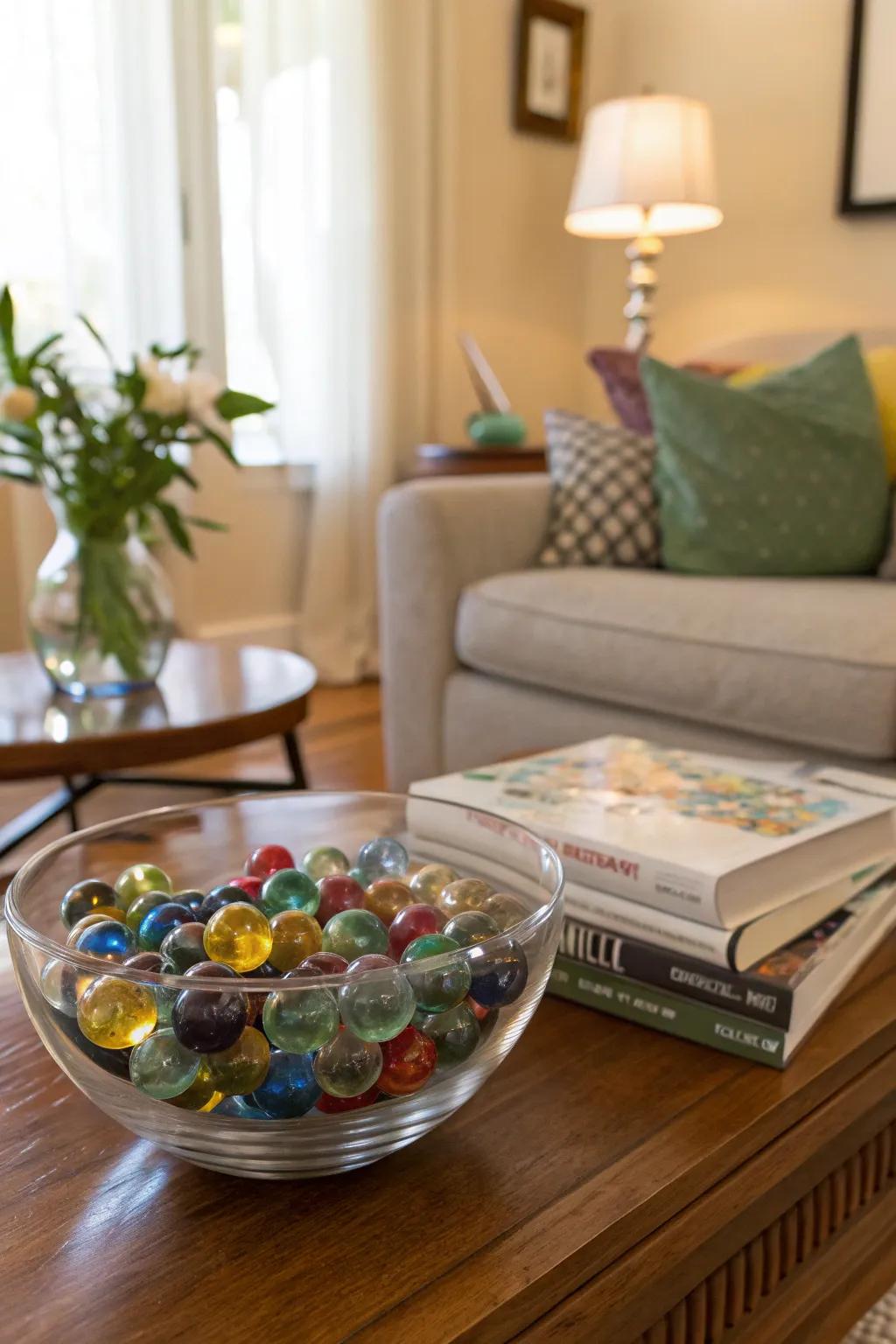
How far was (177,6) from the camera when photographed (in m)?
2.62

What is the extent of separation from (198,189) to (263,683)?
1690mm

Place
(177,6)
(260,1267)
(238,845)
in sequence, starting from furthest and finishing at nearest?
(177,6), (238,845), (260,1267)

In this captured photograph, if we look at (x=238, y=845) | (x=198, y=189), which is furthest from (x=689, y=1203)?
(x=198, y=189)

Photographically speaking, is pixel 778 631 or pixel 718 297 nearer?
pixel 778 631

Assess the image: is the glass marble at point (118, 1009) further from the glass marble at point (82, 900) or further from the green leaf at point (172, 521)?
the green leaf at point (172, 521)

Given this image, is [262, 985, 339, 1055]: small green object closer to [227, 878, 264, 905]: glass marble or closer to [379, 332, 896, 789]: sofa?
[227, 878, 264, 905]: glass marble

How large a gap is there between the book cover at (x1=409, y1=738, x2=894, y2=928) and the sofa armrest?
41.4 inches

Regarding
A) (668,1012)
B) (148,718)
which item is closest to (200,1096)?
(668,1012)

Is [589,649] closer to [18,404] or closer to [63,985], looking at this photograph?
[18,404]

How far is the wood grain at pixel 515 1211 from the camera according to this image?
17.5 inches

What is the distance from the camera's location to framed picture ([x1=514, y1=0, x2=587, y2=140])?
339 cm

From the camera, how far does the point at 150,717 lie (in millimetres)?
1448

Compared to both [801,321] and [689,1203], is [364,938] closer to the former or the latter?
[689,1203]

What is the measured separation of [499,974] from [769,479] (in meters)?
1.51
